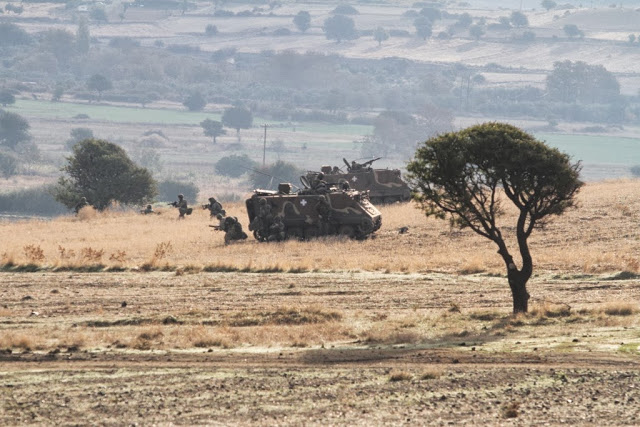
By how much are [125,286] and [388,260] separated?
9654 mm

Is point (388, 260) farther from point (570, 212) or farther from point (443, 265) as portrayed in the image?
point (570, 212)

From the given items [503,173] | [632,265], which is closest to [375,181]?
[632,265]

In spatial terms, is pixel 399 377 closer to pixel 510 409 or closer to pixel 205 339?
pixel 510 409

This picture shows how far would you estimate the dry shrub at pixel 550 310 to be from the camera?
28750mm

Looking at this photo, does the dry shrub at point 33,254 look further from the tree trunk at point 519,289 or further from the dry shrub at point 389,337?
the tree trunk at point 519,289

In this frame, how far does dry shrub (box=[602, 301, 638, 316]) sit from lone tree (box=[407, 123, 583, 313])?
5.63 ft

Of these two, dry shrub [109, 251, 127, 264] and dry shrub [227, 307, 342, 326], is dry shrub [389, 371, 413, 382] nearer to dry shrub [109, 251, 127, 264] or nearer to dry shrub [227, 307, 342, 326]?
dry shrub [227, 307, 342, 326]

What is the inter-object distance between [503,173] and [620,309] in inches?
149

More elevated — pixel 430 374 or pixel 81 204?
pixel 81 204

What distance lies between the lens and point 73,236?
56.2m

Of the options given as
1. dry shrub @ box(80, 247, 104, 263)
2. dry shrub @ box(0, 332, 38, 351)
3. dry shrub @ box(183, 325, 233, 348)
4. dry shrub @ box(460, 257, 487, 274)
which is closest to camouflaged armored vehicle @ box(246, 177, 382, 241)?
dry shrub @ box(80, 247, 104, 263)

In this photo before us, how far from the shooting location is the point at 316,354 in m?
24.9

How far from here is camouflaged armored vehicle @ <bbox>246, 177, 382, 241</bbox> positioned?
5100 cm

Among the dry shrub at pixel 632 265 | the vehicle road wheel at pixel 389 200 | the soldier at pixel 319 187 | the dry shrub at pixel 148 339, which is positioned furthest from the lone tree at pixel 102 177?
the dry shrub at pixel 148 339
